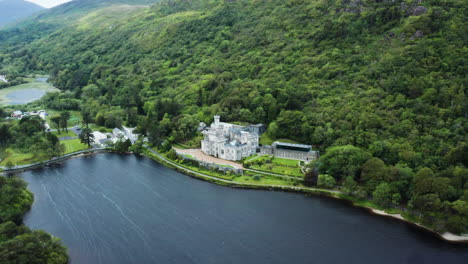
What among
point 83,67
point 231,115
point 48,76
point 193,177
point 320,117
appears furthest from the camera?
point 48,76

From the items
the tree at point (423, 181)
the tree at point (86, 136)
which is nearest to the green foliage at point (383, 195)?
the tree at point (423, 181)

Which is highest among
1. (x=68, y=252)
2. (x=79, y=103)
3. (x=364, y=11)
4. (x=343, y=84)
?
(x=364, y=11)

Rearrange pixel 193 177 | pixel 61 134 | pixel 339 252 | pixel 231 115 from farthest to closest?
pixel 61 134
pixel 231 115
pixel 193 177
pixel 339 252

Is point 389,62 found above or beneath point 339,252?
above

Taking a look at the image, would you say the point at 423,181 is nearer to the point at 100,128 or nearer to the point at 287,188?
the point at 287,188

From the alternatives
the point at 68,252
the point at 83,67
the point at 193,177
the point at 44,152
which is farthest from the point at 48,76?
the point at 68,252

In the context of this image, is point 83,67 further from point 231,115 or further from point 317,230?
point 317,230

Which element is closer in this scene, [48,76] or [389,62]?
[389,62]
